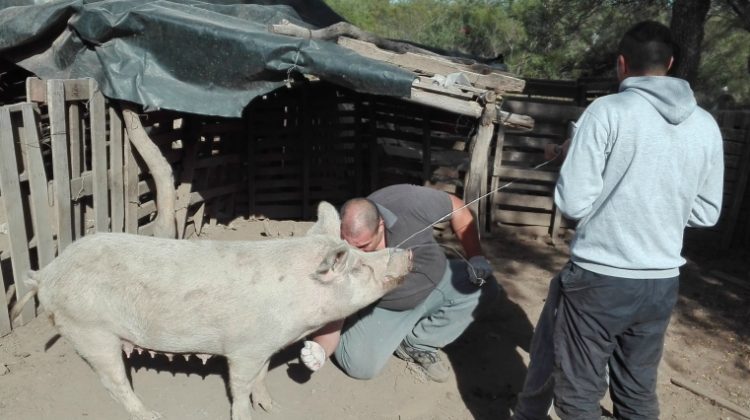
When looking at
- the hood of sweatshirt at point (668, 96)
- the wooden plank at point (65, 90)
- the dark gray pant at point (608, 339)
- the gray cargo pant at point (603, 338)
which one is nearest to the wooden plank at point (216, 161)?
the wooden plank at point (65, 90)

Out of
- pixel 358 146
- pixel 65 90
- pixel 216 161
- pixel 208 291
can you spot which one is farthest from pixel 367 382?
pixel 358 146

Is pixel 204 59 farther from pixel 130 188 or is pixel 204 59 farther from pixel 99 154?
pixel 130 188

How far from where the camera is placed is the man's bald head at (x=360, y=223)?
4.09m

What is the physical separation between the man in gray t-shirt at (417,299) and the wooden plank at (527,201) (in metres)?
3.58

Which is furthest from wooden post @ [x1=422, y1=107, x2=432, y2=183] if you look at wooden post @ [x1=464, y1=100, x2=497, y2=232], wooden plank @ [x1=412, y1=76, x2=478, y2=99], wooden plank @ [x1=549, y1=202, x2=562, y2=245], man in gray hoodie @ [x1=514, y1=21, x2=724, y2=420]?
man in gray hoodie @ [x1=514, y1=21, x2=724, y2=420]

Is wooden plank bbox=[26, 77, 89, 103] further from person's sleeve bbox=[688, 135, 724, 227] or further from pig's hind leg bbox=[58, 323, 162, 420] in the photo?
person's sleeve bbox=[688, 135, 724, 227]

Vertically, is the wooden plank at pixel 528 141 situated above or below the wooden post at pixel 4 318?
above

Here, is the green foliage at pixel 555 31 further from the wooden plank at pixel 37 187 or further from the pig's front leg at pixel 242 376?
the pig's front leg at pixel 242 376

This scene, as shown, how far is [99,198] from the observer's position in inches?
231

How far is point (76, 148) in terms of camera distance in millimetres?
5625

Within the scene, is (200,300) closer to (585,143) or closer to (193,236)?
(585,143)

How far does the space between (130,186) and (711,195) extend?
5.07 metres

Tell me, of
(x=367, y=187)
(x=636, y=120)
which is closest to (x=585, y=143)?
(x=636, y=120)

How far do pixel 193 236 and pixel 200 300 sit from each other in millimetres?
4141
